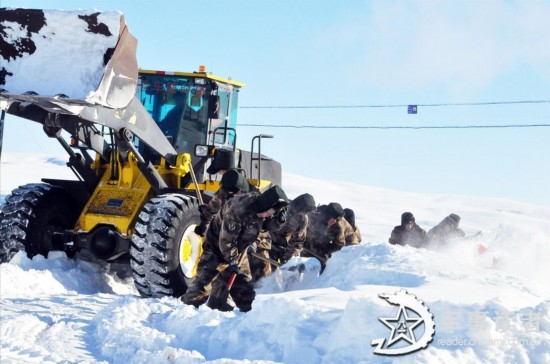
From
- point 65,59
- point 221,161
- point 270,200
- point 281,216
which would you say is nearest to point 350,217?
point 221,161

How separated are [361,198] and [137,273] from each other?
36.0 metres

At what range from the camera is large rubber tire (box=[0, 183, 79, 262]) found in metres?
8.72

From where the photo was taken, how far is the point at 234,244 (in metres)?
7.25

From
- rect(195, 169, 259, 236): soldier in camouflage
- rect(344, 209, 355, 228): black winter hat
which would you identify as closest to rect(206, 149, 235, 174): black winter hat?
rect(195, 169, 259, 236): soldier in camouflage

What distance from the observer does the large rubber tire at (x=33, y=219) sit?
872 centimetres

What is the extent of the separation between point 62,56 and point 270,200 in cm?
243

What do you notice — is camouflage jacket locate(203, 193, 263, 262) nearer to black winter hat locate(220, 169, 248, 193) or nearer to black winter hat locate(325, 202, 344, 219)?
black winter hat locate(220, 169, 248, 193)

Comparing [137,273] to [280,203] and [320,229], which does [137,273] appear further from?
[320,229]

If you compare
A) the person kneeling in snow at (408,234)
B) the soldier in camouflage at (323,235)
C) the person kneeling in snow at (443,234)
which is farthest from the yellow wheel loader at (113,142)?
the person kneeling in snow at (443,234)

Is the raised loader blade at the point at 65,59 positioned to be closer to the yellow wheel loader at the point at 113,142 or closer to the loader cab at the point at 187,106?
the yellow wheel loader at the point at 113,142

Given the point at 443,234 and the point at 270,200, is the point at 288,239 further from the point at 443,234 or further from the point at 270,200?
the point at 443,234

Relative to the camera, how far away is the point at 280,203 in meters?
7.06

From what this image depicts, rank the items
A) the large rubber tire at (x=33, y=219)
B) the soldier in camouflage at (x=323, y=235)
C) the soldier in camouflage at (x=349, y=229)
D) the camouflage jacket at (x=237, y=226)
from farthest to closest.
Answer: the soldier in camouflage at (x=349, y=229) < the soldier in camouflage at (x=323, y=235) < the large rubber tire at (x=33, y=219) < the camouflage jacket at (x=237, y=226)

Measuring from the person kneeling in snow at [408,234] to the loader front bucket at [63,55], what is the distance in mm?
7981
